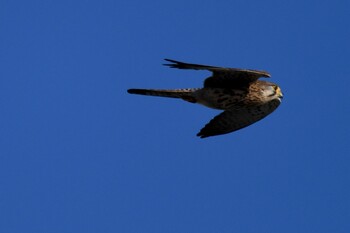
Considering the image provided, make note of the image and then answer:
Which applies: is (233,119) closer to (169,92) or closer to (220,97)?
(220,97)

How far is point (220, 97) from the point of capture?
49.6ft

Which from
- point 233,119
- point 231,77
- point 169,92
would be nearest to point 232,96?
point 231,77

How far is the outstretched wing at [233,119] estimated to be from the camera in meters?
15.9

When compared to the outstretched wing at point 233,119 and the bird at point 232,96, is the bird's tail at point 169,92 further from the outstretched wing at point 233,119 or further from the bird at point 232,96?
the outstretched wing at point 233,119

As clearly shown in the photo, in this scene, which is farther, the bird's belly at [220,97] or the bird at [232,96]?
the bird's belly at [220,97]

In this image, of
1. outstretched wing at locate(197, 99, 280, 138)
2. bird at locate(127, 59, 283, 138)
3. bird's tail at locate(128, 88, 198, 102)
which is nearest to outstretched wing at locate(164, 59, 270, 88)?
bird at locate(127, 59, 283, 138)

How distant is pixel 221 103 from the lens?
1527cm

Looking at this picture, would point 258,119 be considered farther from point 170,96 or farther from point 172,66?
point 172,66

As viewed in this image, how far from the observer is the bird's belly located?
1508 cm

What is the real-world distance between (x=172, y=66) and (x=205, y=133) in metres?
3.12

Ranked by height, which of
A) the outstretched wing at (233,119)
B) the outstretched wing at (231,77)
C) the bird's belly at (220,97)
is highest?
the outstretched wing at (231,77)

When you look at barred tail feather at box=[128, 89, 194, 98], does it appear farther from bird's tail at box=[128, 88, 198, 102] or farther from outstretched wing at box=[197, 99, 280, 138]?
outstretched wing at box=[197, 99, 280, 138]

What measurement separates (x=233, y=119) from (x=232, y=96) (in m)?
1.02

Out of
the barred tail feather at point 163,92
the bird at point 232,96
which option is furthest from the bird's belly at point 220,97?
the barred tail feather at point 163,92
